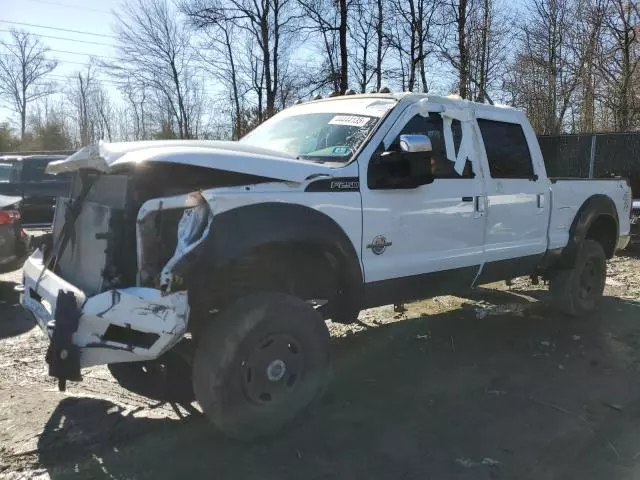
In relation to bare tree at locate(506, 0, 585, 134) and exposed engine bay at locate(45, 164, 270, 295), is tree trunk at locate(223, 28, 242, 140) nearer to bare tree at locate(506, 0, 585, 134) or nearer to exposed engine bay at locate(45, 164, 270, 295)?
bare tree at locate(506, 0, 585, 134)

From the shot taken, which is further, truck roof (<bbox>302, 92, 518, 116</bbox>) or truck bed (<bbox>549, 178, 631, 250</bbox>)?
truck bed (<bbox>549, 178, 631, 250</bbox>)

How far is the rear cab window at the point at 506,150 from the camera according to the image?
200 inches

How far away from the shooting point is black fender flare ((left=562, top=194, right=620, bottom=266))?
19.9 ft

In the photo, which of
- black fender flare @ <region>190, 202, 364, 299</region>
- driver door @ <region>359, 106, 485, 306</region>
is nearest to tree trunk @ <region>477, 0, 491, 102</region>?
driver door @ <region>359, 106, 485, 306</region>

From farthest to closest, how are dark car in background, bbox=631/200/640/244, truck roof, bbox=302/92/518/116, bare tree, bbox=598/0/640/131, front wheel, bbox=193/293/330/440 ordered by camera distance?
bare tree, bbox=598/0/640/131
dark car in background, bbox=631/200/640/244
truck roof, bbox=302/92/518/116
front wheel, bbox=193/293/330/440

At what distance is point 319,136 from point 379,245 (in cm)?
101

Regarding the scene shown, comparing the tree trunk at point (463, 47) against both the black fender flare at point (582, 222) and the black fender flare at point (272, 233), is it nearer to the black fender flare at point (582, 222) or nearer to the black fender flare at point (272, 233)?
the black fender flare at point (582, 222)

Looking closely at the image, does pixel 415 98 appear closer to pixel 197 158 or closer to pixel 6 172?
pixel 197 158

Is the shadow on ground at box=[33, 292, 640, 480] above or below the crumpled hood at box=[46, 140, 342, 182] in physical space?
below

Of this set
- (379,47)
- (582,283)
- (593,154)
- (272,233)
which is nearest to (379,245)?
(272,233)

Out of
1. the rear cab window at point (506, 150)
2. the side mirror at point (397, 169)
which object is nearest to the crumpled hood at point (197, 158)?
the side mirror at point (397, 169)

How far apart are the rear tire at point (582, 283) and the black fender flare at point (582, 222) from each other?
0.15 meters

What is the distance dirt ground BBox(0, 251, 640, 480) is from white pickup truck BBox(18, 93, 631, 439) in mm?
351

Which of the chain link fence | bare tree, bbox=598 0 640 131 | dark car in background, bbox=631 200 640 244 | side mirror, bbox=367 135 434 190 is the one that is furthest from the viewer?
bare tree, bbox=598 0 640 131
